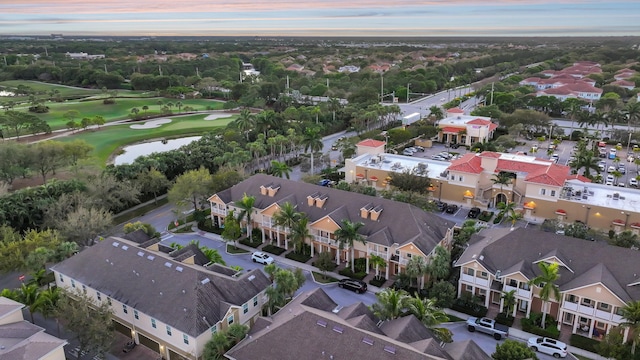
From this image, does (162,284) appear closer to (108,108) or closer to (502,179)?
(502,179)

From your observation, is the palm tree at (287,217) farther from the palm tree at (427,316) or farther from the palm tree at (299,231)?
the palm tree at (427,316)

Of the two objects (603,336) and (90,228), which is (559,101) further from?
(90,228)

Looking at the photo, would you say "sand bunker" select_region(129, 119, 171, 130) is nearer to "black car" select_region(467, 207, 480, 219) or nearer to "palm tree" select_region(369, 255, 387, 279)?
"black car" select_region(467, 207, 480, 219)

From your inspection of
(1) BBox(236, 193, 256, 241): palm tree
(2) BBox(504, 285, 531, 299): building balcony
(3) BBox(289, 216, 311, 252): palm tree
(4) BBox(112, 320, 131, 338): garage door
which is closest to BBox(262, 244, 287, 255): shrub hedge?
(1) BBox(236, 193, 256, 241): palm tree

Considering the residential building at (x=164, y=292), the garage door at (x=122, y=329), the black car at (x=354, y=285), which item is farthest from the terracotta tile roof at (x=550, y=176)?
the garage door at (x=122, y=329)

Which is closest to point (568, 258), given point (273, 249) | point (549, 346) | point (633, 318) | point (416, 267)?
point (633, 318)

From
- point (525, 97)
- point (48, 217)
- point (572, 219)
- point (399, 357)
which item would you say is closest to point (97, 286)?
point (48, 217)
